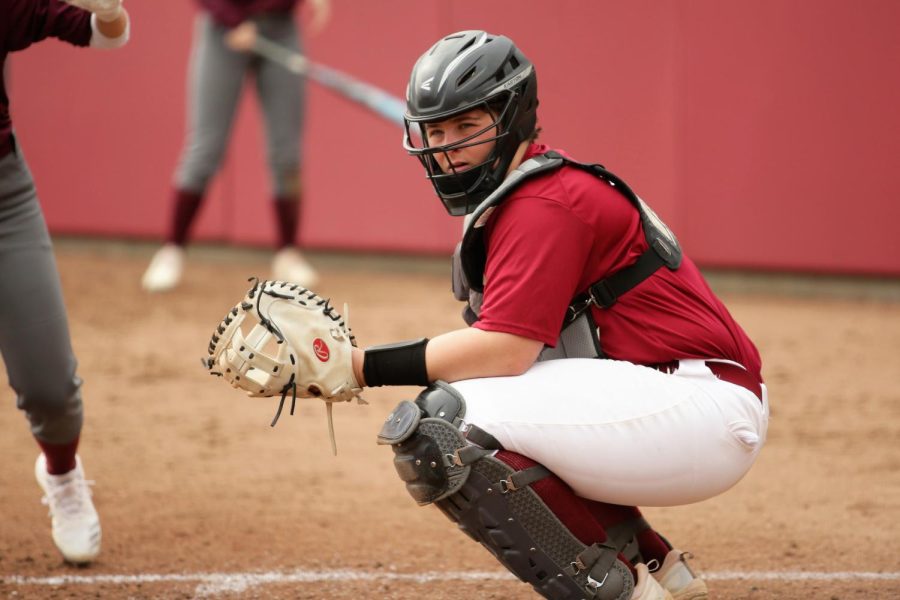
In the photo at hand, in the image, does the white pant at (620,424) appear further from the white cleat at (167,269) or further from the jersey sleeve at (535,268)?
the white cleat at (167,269)

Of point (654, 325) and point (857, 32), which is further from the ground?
point (654, 325)

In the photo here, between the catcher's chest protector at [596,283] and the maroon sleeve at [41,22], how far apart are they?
49.7 inches

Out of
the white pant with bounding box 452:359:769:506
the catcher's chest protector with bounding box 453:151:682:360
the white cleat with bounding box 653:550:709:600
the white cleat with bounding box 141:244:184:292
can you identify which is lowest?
the white cleat with bounding box 141:244:184:292

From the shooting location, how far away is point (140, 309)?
24.8 ft

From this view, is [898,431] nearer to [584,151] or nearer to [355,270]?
[584,151]

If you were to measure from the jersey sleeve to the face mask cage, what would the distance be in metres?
0.17

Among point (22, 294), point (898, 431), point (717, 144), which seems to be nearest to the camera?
point (22, 294)

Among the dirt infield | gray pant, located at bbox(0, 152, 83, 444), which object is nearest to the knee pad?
the dirt infield

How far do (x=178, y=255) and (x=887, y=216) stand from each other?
4204 mm

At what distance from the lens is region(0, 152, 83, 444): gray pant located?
3.31 metres

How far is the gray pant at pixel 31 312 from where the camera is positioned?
331 cm

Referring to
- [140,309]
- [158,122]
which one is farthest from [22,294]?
[158,122]

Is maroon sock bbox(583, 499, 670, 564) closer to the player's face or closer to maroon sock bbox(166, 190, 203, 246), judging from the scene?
the player's face

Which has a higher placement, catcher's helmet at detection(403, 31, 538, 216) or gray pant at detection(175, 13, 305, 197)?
Result: catcher's helmet at detection(403, 31, 538, 216)
